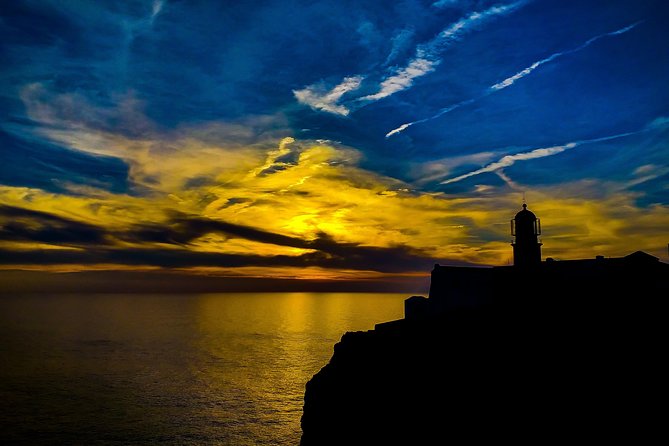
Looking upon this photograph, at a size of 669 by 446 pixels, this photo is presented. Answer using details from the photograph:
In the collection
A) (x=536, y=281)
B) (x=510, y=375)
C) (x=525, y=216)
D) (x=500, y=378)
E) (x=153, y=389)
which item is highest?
(x=525, y=216)

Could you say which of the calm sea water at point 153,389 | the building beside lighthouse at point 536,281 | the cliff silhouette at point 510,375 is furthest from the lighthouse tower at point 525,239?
the calm sea water at point 153,389

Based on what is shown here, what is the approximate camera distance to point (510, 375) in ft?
73.9

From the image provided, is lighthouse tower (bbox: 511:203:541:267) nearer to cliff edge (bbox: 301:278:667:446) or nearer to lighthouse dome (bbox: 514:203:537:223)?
lighthouse dome (bbox: 514:203:537:223)

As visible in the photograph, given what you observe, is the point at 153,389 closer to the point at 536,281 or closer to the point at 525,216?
the point at 536,281

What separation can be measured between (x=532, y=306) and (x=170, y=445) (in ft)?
126

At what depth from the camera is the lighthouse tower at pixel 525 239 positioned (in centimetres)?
5641

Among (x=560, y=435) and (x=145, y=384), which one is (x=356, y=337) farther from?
(x=145, y=384)

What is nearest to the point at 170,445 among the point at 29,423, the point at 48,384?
the point at 29,423

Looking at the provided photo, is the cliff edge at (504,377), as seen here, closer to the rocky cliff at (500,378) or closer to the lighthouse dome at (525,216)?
the rocky cliff at (500,378)

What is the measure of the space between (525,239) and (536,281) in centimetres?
1561

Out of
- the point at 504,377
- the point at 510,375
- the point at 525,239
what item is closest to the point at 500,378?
the point at 504,377

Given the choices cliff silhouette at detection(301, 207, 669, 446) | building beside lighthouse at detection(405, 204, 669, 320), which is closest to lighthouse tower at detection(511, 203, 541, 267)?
building beside lighthouse at detection(405, 204, 669, 320)

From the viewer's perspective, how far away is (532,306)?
103ft

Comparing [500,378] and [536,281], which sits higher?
[536,281]
